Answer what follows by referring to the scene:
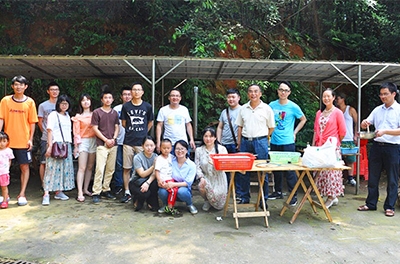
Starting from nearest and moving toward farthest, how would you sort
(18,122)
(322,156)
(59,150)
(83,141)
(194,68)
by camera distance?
1. (322,156)
2. (18,122)
3. (59,150)
4. (83,141)
5. (194,68)

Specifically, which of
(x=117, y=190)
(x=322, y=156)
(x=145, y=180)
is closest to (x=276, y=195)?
(x=322, y=156)

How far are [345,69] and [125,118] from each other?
4.04m

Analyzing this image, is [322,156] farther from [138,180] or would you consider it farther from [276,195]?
[138,180]

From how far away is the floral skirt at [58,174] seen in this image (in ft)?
15.6

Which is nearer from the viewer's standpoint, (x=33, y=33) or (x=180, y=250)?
(x=180, y=250)

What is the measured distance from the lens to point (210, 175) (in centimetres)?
433

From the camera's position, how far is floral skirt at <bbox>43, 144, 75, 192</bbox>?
477 cm

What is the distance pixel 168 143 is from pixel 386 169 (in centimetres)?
300

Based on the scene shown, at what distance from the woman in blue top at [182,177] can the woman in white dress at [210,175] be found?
0.44ft

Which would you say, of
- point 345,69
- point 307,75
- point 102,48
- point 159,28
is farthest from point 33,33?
point 345,69

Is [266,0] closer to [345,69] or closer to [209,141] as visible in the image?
[345,69]

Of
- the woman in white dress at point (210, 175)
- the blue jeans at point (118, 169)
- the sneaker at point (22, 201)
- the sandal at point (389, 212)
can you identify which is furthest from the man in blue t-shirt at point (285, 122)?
the sneaker at point (22, 201)

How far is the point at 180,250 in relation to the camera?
10.3 feet

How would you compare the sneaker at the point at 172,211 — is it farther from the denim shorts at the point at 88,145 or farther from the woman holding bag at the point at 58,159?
the woman holding bag at the point at 58,159
